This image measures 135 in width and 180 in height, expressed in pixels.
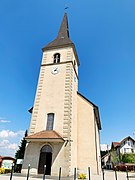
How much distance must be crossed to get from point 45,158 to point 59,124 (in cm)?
339

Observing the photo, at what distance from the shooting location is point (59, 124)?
15109 millimetres

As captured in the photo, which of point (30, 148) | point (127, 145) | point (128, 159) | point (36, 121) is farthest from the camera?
point (127, 145)

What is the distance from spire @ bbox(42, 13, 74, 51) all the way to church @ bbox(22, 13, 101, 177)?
15 cm

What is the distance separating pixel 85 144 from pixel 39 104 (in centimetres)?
694

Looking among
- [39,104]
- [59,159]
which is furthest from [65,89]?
[59,159]

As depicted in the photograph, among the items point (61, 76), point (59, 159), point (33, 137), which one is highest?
point (61, 76)

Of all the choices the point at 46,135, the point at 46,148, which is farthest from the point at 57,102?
the point at 46,148

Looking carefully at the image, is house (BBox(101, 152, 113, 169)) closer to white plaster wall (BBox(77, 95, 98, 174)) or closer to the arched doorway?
white plaster wall (BBox(77, 95, 98, 174))

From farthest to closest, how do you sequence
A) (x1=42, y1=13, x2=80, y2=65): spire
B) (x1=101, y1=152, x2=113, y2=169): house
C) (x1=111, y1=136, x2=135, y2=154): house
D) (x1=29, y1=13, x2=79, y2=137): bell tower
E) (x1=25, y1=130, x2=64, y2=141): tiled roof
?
(x1=101, y1=152, x2=113, y2=169): house < (x1=111, y1=136, x2=135, y2=154): house < (x1=42, y1=13, x2=80, y2=65): spire < (x1=29, y1=13, x2=79, y2=137): bell tower < (x1=25, y1=130, x2=64, y2=141): tiled roof

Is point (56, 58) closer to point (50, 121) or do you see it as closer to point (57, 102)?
point (57, 102)

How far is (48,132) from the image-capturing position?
14523mm

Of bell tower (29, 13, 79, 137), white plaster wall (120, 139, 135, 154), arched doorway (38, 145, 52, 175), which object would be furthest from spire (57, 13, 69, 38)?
white plaster wall (120, 139, 135, 154)

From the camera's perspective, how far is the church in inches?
535

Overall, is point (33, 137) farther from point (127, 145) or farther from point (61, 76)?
point (127, 145)
